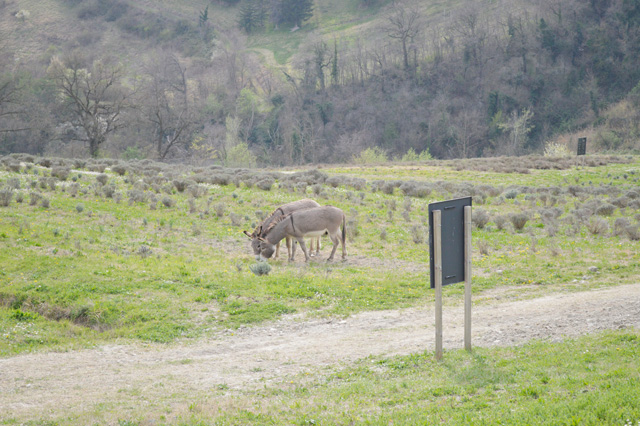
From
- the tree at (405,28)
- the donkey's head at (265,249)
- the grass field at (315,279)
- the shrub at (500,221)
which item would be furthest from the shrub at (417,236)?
the tree at (405,28)

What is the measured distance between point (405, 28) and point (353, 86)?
20.9 m

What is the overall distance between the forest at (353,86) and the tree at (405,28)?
0.57 meters

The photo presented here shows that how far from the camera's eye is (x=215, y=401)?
8031mm

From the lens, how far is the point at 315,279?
1534 cm

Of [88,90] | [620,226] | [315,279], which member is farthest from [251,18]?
[315,279]

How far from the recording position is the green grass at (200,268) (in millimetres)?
12453

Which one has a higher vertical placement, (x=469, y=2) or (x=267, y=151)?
(x=469, y=2)

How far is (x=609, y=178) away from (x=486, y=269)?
28886mm

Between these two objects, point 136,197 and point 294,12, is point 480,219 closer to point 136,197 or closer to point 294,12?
point 136,197

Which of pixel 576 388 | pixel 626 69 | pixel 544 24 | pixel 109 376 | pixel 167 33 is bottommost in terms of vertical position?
pixel 109 376

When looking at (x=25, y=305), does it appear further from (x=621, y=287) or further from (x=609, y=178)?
(x=609, y=178)

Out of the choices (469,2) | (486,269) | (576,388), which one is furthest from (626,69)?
(576,388)

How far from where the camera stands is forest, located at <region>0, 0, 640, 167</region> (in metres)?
76.8

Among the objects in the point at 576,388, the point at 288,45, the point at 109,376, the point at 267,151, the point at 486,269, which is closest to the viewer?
the point at 576,388
